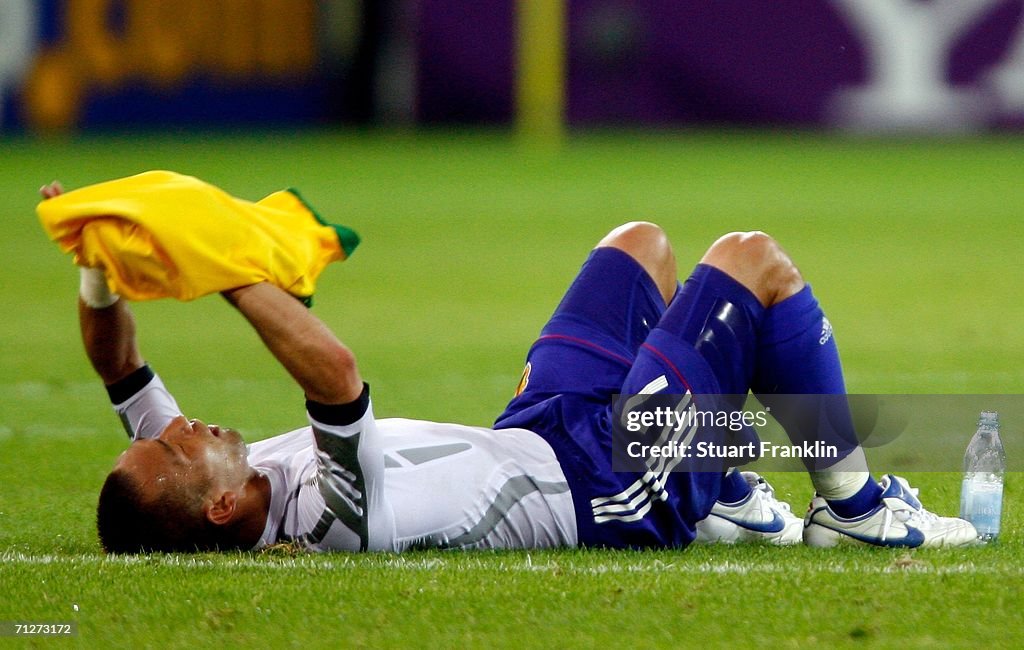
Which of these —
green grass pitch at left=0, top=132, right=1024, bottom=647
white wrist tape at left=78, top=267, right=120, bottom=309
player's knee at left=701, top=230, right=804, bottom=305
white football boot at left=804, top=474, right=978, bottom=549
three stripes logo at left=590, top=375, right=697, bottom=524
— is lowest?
green grass pitch at left=0, top=132, right=1024, bottom=647

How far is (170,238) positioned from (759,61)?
51.4 feet

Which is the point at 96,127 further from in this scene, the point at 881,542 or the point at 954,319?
the point at 881,542

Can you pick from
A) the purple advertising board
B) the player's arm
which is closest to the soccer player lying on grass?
the player's arm

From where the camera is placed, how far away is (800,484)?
500cm

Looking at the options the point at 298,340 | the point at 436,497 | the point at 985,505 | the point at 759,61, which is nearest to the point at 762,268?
the point at 985,505

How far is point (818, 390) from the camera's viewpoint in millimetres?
4004

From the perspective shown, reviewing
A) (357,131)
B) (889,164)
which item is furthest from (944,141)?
(357,131)

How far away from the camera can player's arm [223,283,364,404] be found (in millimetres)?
3564

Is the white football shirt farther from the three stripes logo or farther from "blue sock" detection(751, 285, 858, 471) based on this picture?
"blue sock" detection(751, 285, 858, 471)

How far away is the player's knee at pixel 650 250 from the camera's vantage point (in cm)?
448

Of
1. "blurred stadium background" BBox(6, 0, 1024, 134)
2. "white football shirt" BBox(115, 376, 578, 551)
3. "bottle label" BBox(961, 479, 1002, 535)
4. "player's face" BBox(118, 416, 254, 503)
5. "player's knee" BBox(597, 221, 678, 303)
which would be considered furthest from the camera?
"blurred stadium background" BBox(6, 0, 1024, 134)

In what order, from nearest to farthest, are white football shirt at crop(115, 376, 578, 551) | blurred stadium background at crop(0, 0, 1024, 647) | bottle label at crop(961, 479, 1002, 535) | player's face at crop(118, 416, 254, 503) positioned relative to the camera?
1. blurred stadium background at crop(0, 0, 1024, 647)
2. player's face at crop(118, 416, 254, 503)
3. white football shirt at crop(115, 376, 578, 551)
4. bottle label at crop(961, 479, 1002, 535)

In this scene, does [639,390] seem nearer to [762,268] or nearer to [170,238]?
[762,268]

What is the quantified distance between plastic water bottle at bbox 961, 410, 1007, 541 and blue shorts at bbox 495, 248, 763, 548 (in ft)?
2.22
